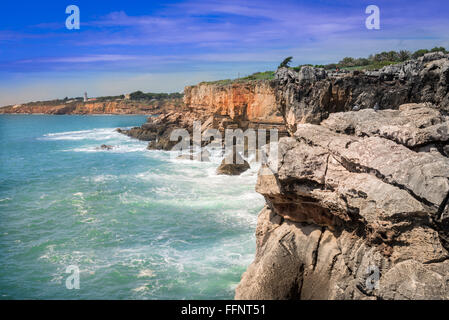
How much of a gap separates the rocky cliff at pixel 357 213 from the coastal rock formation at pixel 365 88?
32.1 feet

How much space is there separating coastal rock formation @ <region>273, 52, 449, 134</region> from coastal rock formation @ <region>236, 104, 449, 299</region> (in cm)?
1047

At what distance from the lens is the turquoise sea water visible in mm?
13008

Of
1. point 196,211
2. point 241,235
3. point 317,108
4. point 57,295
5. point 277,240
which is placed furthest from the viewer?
point 317,108

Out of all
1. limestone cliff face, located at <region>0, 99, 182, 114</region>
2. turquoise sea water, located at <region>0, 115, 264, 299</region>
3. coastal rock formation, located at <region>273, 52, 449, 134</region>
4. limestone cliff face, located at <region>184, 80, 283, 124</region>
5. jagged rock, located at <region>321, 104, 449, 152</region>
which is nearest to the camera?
jagged rock, located at <region>321, 104, 449, 152</region>

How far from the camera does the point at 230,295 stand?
11.7m

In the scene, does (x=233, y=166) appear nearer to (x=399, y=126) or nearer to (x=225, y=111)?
(x=225, y=111)

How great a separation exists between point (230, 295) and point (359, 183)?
6.45m

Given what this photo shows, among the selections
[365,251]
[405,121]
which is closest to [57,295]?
[365,251]

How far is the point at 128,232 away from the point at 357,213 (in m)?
13.2

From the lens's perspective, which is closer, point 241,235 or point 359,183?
point 359,183

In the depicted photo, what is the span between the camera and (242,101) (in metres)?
41.5

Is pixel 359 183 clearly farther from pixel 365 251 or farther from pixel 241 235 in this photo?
pixel 241 235
